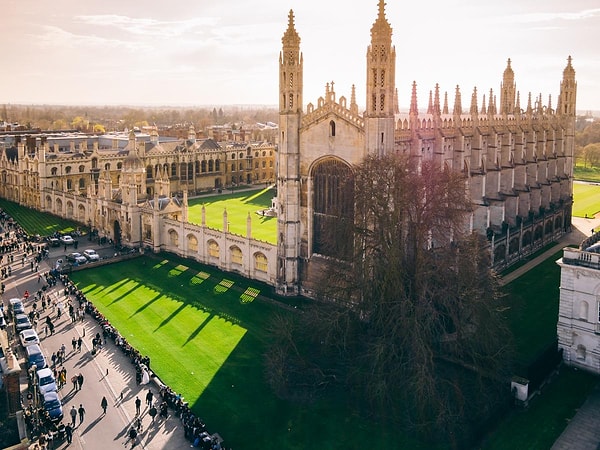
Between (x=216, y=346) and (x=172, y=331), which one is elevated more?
(x=172, y=331)

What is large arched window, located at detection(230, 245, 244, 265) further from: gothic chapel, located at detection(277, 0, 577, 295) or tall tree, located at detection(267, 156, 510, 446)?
tall tree, located at detection(267, 156, 510, 446)

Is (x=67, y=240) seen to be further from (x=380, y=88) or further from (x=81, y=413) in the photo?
(x=380, y=88)

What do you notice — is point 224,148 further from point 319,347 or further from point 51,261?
point 319,347

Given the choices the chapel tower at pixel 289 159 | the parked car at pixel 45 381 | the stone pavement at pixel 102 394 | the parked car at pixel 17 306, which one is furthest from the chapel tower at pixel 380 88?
the parked car at pixel 17 306

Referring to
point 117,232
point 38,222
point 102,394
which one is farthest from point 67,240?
point 102,394

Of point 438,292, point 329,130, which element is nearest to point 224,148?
point 329,130

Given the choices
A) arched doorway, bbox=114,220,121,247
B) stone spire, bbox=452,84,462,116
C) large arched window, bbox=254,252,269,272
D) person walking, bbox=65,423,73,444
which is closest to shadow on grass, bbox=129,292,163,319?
large arched window, bbox=254,252,269,272

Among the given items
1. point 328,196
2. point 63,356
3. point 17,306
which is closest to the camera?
point 63,356
